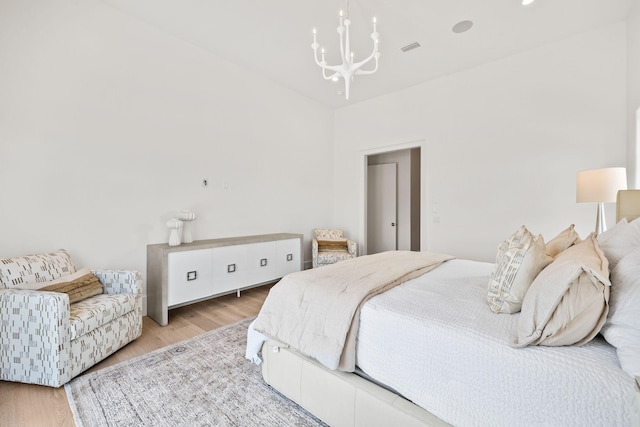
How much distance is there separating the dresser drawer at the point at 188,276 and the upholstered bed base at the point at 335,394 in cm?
148

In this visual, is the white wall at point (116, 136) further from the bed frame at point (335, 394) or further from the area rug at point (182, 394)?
the bed frame at point (335, 394)

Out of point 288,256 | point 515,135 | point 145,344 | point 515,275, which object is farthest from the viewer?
point 288,256

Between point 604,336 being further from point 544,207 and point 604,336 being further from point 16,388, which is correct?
point 16,388

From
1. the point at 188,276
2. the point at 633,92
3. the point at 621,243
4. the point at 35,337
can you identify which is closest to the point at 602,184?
the point at 633,92

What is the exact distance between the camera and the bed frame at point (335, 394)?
1143 millimetres

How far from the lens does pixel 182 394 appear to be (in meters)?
1.66

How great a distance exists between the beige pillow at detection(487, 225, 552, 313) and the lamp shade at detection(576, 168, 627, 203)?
162 cm

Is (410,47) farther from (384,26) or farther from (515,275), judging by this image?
(515,275)

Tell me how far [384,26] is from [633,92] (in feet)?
7.96

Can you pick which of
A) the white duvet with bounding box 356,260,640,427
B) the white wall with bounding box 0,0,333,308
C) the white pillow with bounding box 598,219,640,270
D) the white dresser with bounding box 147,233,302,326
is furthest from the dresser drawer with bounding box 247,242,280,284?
the white pillow with bounding box 598,219,640,270

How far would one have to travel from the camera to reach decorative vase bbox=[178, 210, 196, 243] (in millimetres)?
2971

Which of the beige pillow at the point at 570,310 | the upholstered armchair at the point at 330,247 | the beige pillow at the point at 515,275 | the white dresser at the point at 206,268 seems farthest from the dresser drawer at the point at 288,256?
the beige pillow at the point at 570,310

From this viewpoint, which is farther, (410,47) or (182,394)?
(410,47)

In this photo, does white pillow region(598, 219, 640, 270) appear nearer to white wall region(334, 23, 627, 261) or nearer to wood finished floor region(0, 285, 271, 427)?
white wall region(334, 23, 627, 261)
